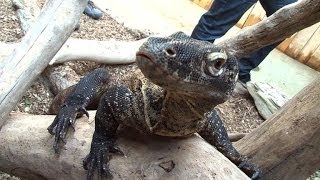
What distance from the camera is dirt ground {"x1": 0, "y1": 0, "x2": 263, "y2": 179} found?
4398mm

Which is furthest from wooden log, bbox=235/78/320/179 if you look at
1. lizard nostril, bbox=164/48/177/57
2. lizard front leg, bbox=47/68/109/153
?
lizard nostril, bbox=164/48/177/57

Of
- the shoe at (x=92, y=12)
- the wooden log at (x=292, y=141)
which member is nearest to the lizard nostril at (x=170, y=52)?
the wooden log at (x=292, y=141)

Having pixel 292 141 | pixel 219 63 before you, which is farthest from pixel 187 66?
pixel 292 141

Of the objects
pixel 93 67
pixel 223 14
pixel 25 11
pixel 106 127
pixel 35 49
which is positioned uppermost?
pixel 223 14

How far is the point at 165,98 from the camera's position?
7.55 ft

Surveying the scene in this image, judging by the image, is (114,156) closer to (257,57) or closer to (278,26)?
(278,26)

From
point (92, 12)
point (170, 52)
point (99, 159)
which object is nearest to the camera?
point (170, 52)

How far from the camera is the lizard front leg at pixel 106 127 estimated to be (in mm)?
2604

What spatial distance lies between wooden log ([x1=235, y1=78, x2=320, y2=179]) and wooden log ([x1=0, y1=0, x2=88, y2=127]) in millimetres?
1464

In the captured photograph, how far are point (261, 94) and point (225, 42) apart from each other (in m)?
2.27

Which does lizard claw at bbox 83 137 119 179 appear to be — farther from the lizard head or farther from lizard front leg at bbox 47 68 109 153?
the lizard head

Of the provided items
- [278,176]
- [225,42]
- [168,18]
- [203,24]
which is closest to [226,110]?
[203,24]

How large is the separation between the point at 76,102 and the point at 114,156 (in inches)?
24.7

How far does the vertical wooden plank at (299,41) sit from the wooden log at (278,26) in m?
4.93
